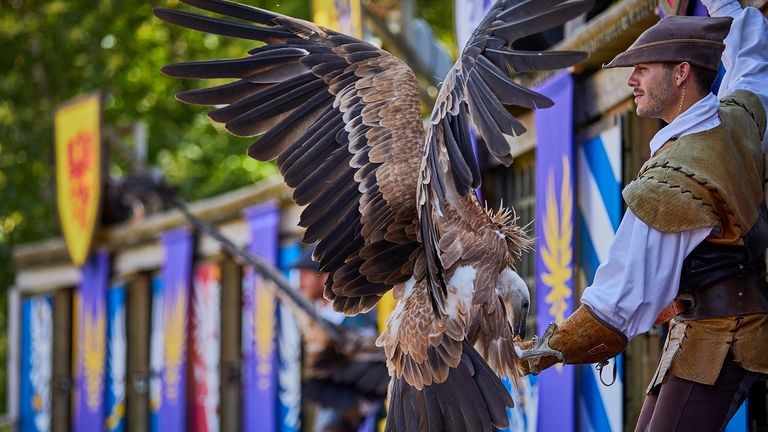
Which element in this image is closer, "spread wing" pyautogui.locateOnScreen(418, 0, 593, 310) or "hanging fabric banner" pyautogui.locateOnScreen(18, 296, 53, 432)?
"spread wing" pyautogui.locateOnScreen(418, 0, 593, 310)

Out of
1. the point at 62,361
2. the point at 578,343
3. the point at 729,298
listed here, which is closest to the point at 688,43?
the point at 729,298

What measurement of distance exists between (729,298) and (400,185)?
50.3 inches

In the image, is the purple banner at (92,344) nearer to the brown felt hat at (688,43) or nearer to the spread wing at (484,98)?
the spread wing at (484,98)

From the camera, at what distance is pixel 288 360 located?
8.07m

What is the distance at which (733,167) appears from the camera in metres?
2.65

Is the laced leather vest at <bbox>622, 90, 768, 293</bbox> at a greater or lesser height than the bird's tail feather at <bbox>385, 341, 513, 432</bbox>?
greater

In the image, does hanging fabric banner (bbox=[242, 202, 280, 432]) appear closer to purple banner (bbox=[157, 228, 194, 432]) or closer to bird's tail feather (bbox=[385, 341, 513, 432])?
purple banner (bbox=[157, 228, 194, 432])

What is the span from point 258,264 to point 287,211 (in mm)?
1093

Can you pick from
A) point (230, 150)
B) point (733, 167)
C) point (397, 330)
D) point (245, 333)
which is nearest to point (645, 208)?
point (733, 167)

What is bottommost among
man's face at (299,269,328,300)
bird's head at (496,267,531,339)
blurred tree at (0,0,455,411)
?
bird's head at (496,267,531,339)

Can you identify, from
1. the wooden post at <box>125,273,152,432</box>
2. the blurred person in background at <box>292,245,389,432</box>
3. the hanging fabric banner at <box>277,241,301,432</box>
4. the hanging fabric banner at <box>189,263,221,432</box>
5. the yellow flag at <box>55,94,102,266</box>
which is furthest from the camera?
the wooden post at <box>125,273,152,432</box>

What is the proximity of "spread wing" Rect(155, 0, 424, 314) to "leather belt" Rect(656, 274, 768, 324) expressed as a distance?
1.15 m

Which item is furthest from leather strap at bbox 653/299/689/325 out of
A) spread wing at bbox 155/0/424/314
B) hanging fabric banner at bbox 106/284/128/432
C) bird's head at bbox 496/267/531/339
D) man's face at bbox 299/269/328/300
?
hanging fabric banner at bbox 106/284/128/432

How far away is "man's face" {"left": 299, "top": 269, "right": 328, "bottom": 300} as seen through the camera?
261 inches
